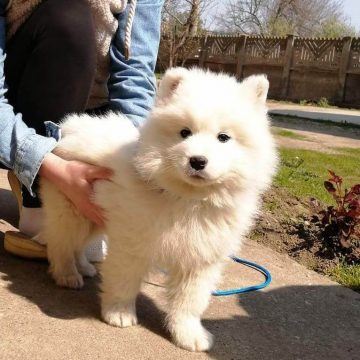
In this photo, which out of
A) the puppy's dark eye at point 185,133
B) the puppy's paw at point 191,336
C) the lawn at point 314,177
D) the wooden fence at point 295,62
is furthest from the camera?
the wooden fence at point 295,62

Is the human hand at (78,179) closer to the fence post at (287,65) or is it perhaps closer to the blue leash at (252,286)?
the blue leash at (252,286)

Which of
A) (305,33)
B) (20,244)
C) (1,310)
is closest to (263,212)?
(20,244)

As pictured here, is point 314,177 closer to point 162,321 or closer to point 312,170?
point 312,170

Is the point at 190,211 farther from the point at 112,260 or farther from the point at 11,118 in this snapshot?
the point at 11,118

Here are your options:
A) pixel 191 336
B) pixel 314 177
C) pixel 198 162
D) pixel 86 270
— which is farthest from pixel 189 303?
pixel 314 177

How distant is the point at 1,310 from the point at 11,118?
0.77 meters

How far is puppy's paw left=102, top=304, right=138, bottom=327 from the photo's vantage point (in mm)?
1988

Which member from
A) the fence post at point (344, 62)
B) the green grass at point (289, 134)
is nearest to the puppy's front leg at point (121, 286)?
the green grass at point (289, 134)

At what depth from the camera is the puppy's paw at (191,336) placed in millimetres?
1913

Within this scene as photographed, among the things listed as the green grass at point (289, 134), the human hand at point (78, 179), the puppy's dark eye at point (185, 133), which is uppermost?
the puppy's dark eye at point (185, 133)

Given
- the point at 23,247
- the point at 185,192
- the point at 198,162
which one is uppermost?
the point at 198,162

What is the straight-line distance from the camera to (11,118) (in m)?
2.22

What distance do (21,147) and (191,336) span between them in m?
0.99

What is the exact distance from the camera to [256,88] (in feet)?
6.43
